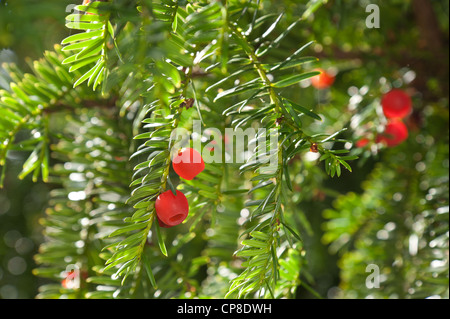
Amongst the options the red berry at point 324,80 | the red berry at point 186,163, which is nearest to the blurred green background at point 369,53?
the red berry at point 324,80

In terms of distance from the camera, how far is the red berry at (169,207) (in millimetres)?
291

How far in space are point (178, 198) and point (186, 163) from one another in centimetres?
3

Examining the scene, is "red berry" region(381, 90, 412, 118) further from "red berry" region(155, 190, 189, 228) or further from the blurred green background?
"red berry" region(155, 190, 189, 228)

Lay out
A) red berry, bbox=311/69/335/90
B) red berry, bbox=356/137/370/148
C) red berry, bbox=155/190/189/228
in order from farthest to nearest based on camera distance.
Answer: red berry, bbox=311/69/335/90
red berry, bbox=356/137/370/148
red berry, bbox=155/190/189/228

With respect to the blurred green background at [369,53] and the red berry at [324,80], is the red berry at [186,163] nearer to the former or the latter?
the blurred green background at [369,53]

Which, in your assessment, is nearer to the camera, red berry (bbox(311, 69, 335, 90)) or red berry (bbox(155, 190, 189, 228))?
red berry (bbox(155, 190, 189, 228))

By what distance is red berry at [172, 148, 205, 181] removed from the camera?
0.98ft

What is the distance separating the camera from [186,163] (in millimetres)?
302

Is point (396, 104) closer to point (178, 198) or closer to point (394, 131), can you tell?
point (394, 131)

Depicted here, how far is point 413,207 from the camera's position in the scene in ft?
1.98

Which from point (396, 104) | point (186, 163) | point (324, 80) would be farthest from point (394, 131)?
point (186, 163)

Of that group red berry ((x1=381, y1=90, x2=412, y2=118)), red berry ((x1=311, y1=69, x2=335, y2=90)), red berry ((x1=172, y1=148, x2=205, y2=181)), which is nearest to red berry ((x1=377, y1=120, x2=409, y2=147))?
red berry ((x1=381, y1=90, x2=412, y2=118))
